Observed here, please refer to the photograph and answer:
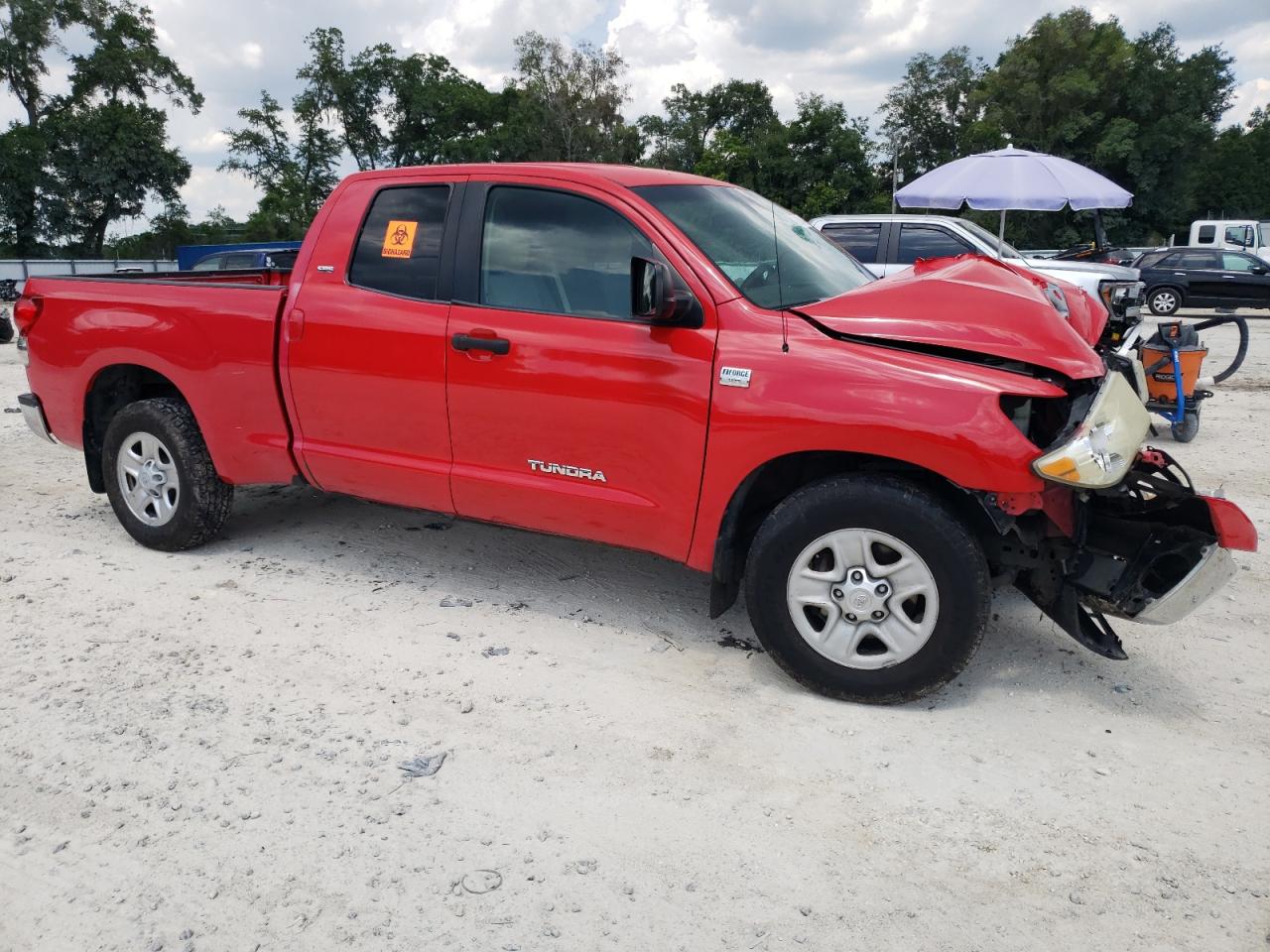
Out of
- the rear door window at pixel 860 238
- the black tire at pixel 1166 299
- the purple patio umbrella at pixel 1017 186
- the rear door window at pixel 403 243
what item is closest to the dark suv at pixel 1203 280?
the black tire at pixel 1166 299

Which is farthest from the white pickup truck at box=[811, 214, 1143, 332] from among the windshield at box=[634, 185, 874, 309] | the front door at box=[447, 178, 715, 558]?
the front door at box=[447, 178, 715, 558]

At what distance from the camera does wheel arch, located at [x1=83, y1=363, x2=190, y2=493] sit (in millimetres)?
5004

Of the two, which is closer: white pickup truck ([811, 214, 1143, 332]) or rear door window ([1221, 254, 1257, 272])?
white pickup truck ([811, 214, 1143, 332])

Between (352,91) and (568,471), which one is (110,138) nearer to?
(352,91)

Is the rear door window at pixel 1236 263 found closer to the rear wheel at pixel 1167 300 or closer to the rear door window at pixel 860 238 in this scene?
the rear wheel at pixel 1167 300

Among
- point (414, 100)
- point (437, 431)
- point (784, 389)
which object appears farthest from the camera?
point (414, 100)

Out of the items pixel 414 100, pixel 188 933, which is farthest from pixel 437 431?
pixel 414 100

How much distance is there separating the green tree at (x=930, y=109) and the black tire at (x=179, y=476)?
143 feet

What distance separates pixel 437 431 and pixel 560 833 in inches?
75.9

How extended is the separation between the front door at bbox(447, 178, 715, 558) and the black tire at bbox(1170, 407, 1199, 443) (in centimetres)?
549

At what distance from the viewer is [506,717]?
3363mm

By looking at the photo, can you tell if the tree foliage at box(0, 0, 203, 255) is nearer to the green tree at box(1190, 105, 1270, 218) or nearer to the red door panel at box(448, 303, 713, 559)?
the red door panel at box(448, 303, 713, 559)

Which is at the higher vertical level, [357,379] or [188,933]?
[357,379]

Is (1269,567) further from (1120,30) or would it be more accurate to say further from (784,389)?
(1120,30)
